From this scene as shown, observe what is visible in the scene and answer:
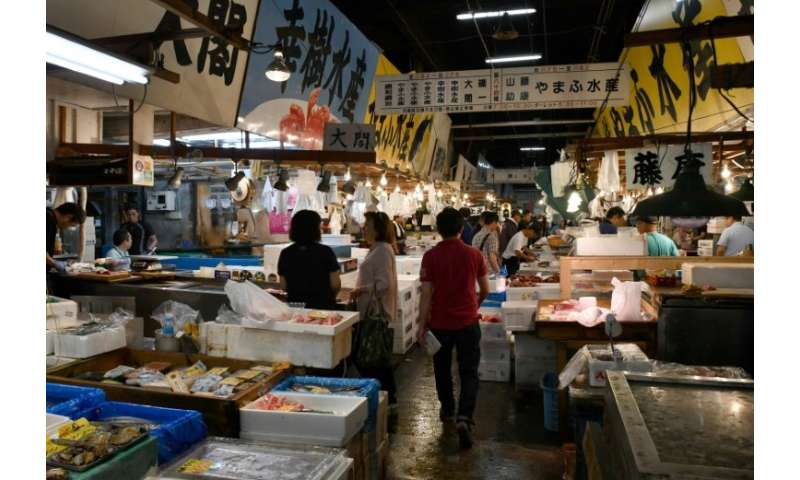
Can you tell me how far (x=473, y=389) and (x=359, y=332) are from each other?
1245 mm

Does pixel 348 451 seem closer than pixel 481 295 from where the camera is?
Yes

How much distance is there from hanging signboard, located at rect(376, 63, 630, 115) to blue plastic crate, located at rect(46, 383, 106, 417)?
27.0 ft

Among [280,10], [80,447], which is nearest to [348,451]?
[80,447]

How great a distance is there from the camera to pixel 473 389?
17.3ft

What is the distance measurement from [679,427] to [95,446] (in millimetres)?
2370

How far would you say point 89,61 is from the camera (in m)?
3.72

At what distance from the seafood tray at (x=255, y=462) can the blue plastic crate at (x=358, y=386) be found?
734 mm

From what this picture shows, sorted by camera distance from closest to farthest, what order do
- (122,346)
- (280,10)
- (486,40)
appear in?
(122,346), (280,10), (486,40)

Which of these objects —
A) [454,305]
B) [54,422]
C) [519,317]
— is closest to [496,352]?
[519,317]

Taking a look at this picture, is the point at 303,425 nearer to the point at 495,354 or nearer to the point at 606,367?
the point at 606,367

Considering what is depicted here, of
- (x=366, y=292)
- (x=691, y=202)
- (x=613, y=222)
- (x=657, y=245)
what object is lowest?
(x=366, y=292)

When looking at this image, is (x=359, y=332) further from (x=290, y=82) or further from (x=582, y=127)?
(x=582, y=127)

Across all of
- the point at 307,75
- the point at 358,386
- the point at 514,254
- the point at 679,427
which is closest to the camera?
the point at 679,427

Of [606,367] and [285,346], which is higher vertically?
[285,346]
